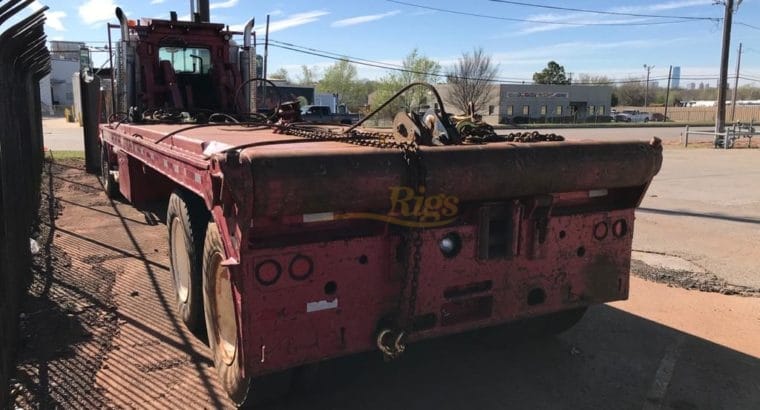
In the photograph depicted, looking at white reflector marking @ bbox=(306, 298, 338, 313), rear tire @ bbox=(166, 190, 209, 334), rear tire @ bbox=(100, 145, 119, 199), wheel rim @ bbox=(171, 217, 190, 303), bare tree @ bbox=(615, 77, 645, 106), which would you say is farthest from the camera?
bare tree @ bbox=(615, 77, 645, 106)

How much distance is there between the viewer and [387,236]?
3.12 metres

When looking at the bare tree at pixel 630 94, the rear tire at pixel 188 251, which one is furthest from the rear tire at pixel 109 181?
the bare tree at pixel 630 94

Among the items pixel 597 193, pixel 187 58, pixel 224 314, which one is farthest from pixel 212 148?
pixel 187 58

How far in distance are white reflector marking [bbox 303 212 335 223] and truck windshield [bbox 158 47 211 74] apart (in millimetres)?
5812

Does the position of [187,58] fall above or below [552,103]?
below

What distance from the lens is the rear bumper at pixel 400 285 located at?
9.44 ft

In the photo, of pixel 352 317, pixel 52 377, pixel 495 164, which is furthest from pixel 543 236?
pixel 52 377

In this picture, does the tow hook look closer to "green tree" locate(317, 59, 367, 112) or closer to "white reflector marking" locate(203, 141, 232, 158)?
"white reflector marking" locate(203, 141, 232, 158)

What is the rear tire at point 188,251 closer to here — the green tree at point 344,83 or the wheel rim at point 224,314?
the wheel rim at point 224,314

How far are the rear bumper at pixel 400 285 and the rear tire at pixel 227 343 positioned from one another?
0.31 m

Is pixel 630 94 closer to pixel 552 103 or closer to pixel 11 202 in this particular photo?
pixel 552 103

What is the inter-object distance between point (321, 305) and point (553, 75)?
89882 millimetres

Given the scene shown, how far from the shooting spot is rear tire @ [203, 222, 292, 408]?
3148 mm

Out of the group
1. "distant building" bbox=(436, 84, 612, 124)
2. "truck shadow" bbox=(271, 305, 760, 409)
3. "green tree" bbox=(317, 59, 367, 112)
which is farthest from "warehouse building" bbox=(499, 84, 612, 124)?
"truck shadow" bbox=(271, 305, 760, 409)
